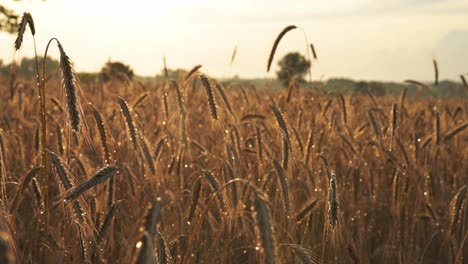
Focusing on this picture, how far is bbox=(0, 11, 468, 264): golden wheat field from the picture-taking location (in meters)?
1.54

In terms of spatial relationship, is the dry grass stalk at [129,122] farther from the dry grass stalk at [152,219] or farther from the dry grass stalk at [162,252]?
the dry grass stalk at [152,219]

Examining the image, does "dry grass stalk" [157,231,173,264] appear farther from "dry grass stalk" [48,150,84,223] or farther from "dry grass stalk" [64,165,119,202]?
"dry grass stalk" [48,150,84,223]

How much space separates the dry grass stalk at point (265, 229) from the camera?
95 cm

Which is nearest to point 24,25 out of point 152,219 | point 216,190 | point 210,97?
point 216,190

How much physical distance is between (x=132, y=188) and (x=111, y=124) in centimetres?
148

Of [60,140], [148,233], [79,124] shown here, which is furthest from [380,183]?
[148,233]

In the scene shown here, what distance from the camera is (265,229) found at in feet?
3.30

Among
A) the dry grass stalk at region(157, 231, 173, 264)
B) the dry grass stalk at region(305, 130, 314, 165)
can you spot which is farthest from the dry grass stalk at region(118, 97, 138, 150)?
the dry grass stalk at region(305, 130, 314, 165)

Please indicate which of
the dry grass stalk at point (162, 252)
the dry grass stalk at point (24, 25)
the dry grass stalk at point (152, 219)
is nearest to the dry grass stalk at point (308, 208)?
the dry grass stalk at point (162, 252)

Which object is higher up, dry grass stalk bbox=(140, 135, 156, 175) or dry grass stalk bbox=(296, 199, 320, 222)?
dry grass stalk bbox=(140, 135, 156, 175)

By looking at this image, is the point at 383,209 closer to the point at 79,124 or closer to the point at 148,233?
the point at 79,124

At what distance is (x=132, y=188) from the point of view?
2789 mm

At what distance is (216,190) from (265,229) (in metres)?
0.69

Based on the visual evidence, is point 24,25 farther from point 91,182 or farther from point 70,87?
point 91,182
